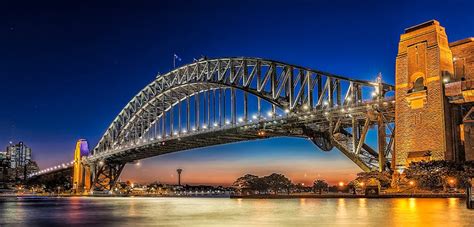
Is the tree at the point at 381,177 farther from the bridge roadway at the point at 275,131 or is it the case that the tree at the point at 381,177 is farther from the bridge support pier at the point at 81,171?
the bridge support pier at the point at 81,171

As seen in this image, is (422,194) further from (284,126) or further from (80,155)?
(80,155)

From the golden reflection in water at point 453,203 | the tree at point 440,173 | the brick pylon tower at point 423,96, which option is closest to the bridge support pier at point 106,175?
the brick pylon tower at point 423,96

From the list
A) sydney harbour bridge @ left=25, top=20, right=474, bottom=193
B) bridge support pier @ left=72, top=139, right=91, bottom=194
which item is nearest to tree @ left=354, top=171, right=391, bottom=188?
sydney harbour bridge @ left=25, top=20, right=474, bottom=193

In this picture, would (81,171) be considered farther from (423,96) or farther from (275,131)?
(423,96)

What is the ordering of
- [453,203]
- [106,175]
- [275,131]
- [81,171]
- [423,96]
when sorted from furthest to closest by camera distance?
[81,171], [106,175], [275,131], [423,96], [453,203]

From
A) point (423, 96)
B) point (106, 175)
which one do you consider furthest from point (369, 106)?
point (106, 175)

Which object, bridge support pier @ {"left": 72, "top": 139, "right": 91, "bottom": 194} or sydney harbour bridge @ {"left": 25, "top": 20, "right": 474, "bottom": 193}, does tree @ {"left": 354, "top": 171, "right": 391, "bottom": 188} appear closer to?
sydney harbour bridge @ {"left": 25, "top": 20, "right": 474, "bottom": 193}

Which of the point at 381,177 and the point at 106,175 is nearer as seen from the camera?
the point at 381,177

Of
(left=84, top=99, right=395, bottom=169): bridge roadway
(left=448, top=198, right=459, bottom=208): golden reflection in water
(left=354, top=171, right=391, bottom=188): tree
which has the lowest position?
(left=448, top=198, right=459, bottom=208): golden reflection in water

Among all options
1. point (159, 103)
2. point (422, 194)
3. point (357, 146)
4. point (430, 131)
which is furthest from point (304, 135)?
point (159, 103)
